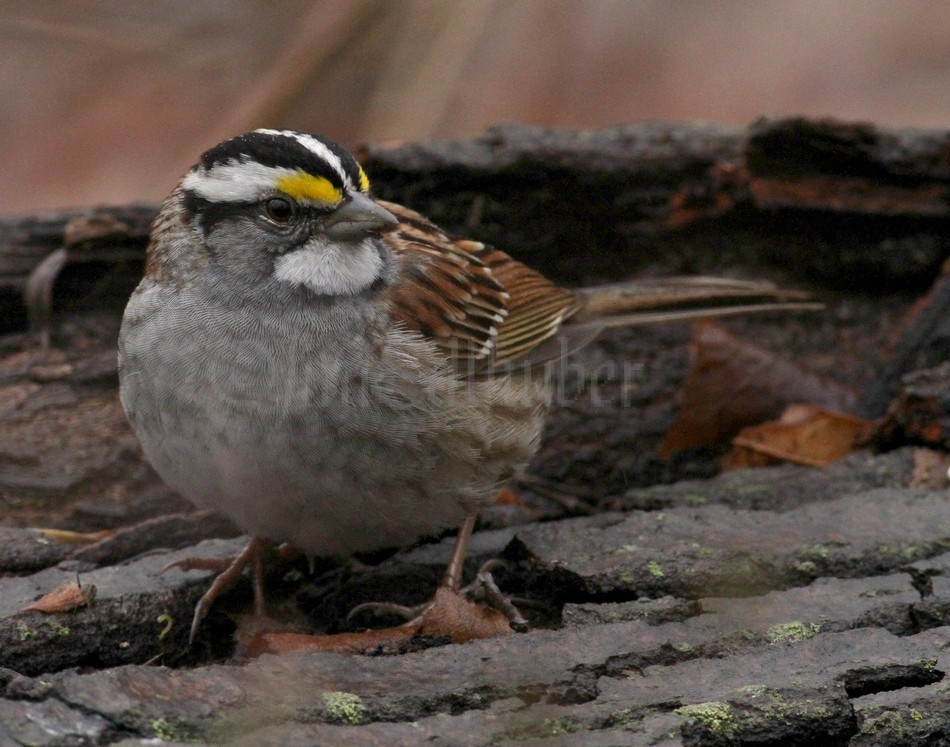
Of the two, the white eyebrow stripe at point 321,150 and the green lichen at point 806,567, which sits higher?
the white eyebrow stripe at point 321,150

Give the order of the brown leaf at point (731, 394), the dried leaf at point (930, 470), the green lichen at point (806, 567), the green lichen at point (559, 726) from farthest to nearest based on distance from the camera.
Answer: the brown leaf at point (731, 394)
the dried leaf at point (930, 470)
the green lichen at point (806, 567)
the green lichen at point (559, 726)

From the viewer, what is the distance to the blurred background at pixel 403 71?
24.7 ft

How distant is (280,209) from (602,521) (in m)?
1.46

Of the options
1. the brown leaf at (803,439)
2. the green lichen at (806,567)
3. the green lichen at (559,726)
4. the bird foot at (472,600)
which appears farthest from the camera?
the brown leaf at (803,439)

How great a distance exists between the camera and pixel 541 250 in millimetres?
5465

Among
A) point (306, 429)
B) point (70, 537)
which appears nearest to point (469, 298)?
point (306, 429)

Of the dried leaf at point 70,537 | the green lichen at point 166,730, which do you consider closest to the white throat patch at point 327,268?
the dried leaf at point 70,537

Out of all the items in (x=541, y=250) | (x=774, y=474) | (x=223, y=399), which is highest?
(x=541, y=250)

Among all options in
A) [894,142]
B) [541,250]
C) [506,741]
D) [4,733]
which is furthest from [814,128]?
→ [4,733]

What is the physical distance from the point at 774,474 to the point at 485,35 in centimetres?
452

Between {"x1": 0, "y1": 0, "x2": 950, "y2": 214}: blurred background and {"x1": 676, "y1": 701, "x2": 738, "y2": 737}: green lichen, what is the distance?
507cm

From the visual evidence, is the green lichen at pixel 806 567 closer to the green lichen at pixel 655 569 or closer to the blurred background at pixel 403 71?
the green lichen at pixel 655 569

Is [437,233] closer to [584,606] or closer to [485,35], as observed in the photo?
[584,606]

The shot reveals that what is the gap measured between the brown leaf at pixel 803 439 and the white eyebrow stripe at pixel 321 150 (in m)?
2.04
